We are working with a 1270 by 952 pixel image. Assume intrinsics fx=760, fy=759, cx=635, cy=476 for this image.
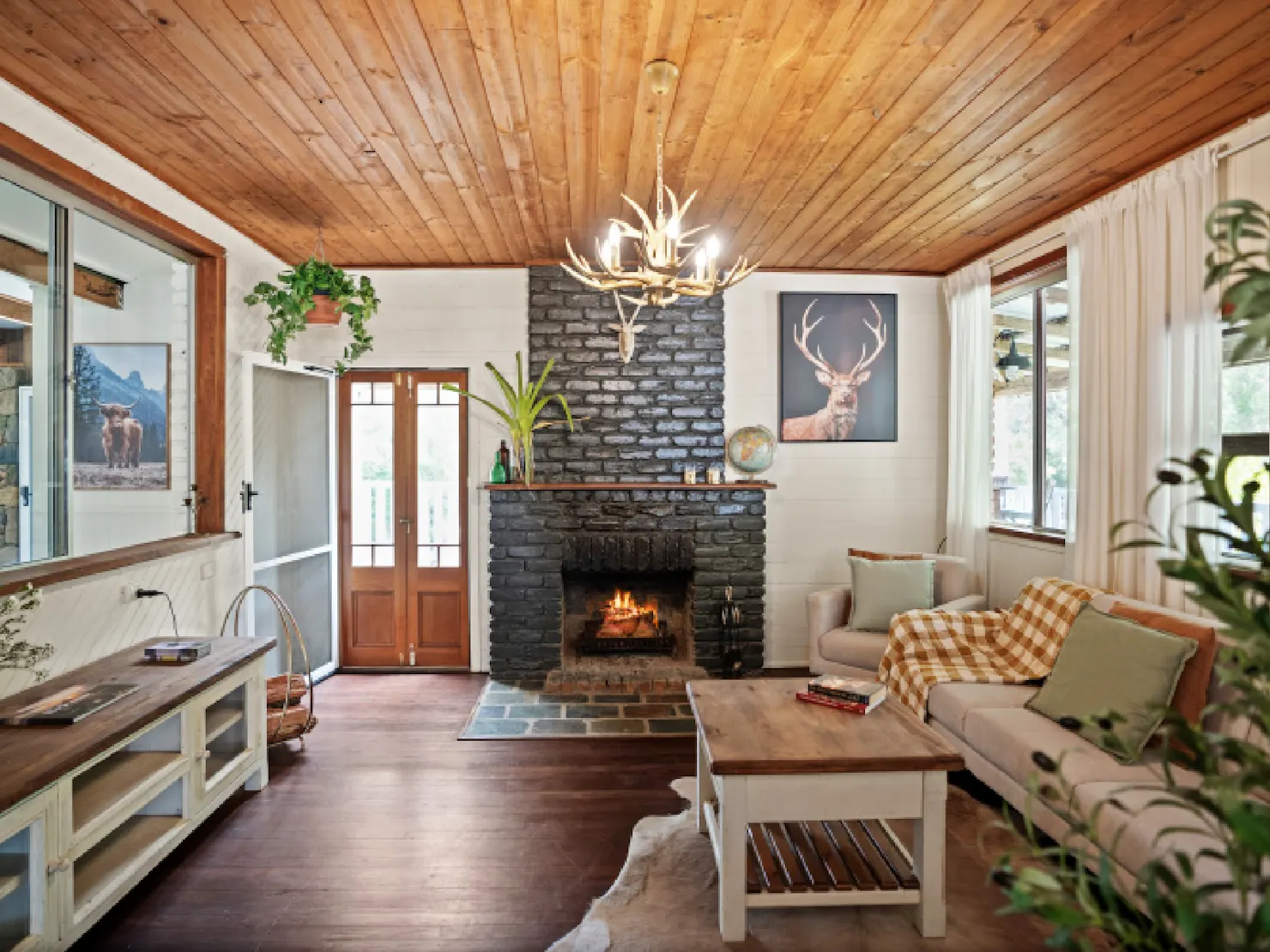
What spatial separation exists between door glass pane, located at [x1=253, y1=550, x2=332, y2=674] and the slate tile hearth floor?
3.86 ft

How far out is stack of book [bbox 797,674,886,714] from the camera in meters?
2.71

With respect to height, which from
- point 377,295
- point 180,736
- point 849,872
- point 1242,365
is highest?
point 377,295

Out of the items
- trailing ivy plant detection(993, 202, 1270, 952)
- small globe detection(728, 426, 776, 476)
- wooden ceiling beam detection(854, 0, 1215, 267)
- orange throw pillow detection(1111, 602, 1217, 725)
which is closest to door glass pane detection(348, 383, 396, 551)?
small globe detection(728, 426, 776, 476)

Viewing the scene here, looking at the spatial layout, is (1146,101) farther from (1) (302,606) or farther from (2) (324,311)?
(1) (302,606)

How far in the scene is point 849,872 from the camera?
236 centimetres

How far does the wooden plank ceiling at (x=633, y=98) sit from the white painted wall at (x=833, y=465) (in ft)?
3.72

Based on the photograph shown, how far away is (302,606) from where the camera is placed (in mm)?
4832

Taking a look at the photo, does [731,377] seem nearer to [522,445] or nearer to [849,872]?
[522,445]

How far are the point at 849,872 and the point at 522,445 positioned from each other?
326 centimetres

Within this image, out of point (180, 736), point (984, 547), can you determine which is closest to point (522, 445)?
point (180, 736)

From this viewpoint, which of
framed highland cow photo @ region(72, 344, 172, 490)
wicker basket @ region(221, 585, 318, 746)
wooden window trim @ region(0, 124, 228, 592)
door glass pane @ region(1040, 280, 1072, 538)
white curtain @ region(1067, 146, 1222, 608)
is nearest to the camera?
wooden window trim @ region(0, 124, 228, 592)

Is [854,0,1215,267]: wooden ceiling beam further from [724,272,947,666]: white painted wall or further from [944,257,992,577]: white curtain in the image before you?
[724,272,947,666]: white painted wall

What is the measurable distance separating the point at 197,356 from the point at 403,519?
1617 mm

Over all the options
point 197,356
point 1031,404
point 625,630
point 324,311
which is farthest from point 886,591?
point 197,356
